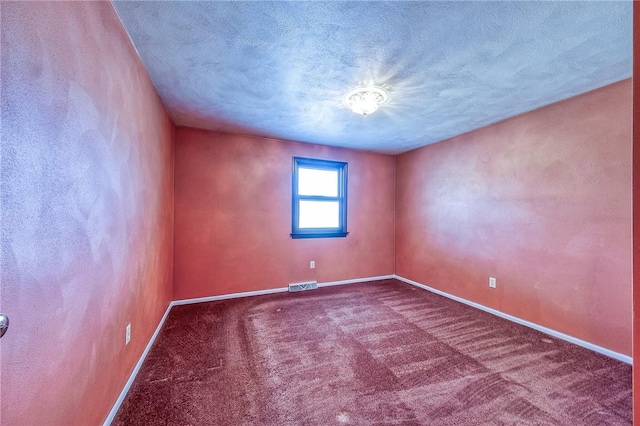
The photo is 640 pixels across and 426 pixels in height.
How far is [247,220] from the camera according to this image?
→ 3.48 m

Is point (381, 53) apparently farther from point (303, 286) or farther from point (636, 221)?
point (303, 286)

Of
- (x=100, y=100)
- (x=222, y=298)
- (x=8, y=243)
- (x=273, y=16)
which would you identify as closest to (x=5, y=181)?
(x=8, y=243)

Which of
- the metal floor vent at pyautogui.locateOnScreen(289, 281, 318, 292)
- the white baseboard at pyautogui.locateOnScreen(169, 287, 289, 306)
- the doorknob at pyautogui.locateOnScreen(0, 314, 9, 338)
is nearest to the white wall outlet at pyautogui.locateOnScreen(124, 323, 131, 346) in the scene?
the doorknob at pyautogui.locateOnScreen(0, 314, 9, 338)

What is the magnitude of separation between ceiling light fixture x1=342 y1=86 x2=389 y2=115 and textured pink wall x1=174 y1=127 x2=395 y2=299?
167cm

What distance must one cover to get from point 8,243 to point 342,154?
380 centimetres

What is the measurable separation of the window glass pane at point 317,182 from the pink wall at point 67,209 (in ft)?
7.84

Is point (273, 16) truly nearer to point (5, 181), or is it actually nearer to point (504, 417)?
point (5, 181)

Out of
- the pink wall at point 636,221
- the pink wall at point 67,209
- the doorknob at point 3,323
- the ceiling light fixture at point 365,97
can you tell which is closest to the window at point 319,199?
the ceiling light fixture at point 365,97

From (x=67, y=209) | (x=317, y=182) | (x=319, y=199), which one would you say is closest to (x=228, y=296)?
(x=319, y=199)

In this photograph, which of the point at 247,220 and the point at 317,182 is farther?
the point at 317,182

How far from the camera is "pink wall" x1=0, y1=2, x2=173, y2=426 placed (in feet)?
2.35

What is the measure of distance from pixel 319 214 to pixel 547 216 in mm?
2849

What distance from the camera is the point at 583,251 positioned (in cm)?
218

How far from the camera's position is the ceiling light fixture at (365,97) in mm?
2115
